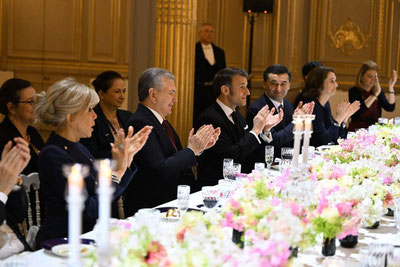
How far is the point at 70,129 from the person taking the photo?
11.5ft

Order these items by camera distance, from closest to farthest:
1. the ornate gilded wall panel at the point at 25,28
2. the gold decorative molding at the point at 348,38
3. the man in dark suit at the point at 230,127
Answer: the man in dark suit at the point at 230,127, the ornate gilded wall panel at the point at 25,28, the gold decorative molding at the point at 348,38

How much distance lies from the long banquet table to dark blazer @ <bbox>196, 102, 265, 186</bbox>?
178 centimetres

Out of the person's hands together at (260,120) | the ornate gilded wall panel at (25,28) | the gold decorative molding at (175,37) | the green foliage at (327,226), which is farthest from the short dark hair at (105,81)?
the ornate gilded wall panel at (25,28)

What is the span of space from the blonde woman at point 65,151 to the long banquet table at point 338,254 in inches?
15.4

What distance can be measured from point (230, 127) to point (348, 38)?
553 cm

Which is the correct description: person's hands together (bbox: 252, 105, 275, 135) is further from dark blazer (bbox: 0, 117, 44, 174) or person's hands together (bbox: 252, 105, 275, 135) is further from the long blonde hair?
the long blonde hair

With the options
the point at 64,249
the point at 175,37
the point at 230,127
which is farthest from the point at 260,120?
the point at 64,249

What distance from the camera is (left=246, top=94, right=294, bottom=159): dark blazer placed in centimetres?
582

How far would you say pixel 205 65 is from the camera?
9375 mm

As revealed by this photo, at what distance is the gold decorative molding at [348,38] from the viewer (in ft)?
34.1

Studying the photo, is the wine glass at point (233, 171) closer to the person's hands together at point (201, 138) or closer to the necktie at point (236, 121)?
the person's hands together at point (201, 138)

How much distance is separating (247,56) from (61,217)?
7138 mm

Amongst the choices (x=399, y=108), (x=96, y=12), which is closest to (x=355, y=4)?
(x=399, y=108)

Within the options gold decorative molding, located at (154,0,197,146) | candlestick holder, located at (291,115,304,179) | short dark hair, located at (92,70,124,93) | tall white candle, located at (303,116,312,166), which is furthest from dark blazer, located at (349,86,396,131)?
candlestick holder, located at (291,115,304,179)
